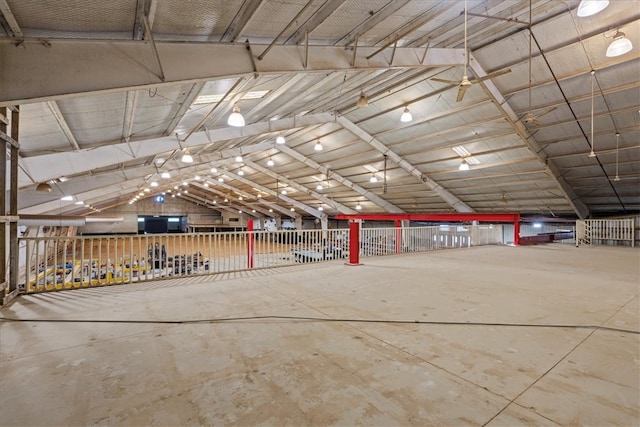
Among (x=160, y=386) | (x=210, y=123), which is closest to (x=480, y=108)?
(x=210, y=123)

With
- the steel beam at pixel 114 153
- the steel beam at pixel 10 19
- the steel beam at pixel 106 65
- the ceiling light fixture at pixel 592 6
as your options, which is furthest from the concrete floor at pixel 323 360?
the ceiling light fixture at pixel 592 6

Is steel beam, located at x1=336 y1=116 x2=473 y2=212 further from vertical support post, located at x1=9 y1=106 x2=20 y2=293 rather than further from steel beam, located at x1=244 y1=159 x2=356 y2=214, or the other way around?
vertical support post, located at x1=9 y1=106 x2=20 y2=293

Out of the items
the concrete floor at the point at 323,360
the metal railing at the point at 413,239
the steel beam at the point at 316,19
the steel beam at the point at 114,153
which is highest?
the steel beam at the point at 316,19

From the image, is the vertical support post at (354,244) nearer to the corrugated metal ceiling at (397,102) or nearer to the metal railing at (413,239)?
the metal railing at (413,239)

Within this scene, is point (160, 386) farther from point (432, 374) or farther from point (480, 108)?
point (480, 108)

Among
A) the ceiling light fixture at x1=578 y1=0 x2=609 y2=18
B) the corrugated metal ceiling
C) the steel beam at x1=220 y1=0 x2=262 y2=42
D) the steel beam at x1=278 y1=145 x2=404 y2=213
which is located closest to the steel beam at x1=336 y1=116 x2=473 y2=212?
the corrugated metal ceiling

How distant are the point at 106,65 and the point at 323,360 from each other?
136 inches

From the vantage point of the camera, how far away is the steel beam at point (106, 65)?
2.44 meters

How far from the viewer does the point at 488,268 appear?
6.58 metres

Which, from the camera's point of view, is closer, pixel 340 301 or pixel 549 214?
pixel 340 301

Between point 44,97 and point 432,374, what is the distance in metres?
3.99

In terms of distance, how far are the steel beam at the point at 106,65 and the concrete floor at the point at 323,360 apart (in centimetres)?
230

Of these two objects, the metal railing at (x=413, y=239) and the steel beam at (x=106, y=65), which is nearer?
the steel beam at (x=106, y=65)

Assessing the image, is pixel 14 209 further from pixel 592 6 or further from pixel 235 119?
pixel 592 6
